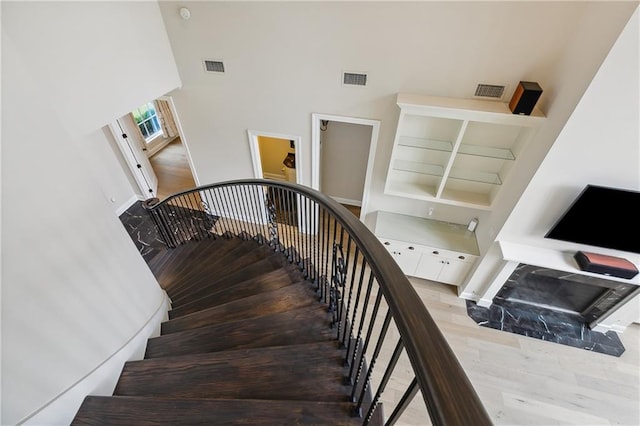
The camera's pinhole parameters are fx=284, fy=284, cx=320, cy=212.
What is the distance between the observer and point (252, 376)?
1.45m

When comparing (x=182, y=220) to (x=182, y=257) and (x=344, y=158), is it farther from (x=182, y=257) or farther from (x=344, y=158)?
(x=344, y=158)

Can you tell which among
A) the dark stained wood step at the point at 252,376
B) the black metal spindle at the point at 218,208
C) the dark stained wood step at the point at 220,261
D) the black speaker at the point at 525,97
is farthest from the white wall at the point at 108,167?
the black speaker at the point at 525,97

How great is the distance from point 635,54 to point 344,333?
2.68m

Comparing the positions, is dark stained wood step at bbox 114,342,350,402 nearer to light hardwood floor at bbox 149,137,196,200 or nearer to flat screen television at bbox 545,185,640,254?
flat screen television at bbox 545,185,640,254

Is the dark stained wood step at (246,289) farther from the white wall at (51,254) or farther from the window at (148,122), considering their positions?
the window at (148,122)

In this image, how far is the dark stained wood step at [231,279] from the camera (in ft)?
9.02

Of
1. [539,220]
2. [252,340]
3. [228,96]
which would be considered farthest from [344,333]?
[228,96]

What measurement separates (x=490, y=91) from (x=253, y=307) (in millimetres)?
3101

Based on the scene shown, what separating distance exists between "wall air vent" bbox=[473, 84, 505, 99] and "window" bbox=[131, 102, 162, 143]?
6643 mm

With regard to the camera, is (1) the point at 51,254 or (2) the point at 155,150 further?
(2) the point at 155,150

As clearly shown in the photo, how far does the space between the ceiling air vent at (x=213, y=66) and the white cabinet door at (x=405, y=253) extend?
3.01 m

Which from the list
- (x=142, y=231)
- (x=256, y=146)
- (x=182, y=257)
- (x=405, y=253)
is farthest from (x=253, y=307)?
(x=142, y=231)

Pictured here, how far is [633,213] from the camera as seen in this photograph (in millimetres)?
2496

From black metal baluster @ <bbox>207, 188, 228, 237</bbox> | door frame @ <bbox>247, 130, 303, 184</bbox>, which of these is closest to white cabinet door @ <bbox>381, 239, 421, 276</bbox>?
door frame @ <bbox>247, 130, 303, 184</bbox>
